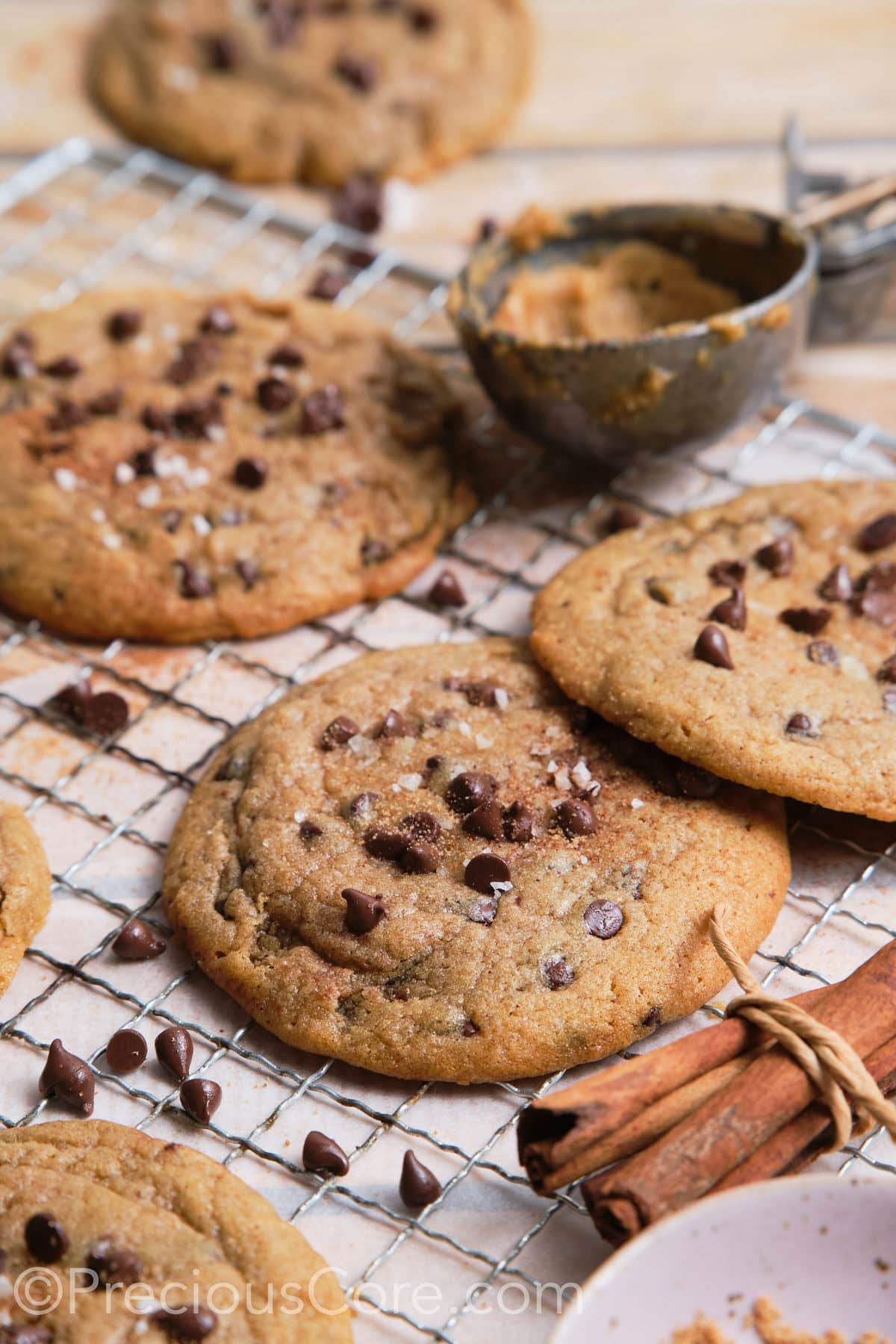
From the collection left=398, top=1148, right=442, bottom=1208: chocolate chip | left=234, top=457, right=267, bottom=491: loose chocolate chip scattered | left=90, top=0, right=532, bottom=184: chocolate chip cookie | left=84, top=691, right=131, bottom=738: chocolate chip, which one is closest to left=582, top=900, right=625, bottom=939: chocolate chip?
left=398, top=1148, right=442, bottom=1208: chocolate chip

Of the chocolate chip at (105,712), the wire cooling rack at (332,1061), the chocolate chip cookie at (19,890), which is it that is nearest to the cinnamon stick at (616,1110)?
the wire cooling rack at (332,1061)

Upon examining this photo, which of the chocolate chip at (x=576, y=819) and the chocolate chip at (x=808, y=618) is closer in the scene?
the chocolate chip at (x=576, y=819)

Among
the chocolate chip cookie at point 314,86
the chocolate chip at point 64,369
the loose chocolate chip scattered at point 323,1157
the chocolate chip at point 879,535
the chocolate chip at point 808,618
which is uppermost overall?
the chocolate chip cookie at point 314,86

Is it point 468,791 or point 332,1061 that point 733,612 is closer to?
point 468,791

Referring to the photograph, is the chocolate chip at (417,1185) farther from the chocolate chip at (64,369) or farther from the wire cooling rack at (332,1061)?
the chocolate chip at (64,369)

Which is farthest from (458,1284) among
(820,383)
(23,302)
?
(23,302)

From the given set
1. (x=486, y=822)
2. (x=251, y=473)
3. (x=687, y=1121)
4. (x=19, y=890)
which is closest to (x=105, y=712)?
(x=19, y=890)
